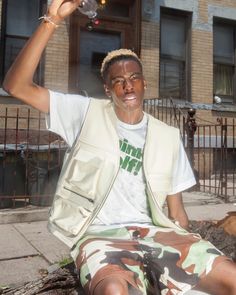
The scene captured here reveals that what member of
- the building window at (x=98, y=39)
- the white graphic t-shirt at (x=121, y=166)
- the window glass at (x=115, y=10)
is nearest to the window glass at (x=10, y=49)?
→ the building window at (x=98, y=39)

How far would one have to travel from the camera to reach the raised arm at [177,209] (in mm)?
2570

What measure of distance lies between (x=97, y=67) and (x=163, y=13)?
8.81 ft

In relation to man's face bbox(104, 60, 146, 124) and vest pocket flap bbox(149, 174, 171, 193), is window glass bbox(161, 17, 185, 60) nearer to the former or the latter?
man's face bbox(104, 60, 146, 124)

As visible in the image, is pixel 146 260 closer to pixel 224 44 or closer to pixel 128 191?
pixel 128 191

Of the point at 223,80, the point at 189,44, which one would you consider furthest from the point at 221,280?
the point at 223,80

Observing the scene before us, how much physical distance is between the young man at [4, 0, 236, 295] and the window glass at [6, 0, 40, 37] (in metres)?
8.05

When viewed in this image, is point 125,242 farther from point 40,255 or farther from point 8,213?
point 8,213

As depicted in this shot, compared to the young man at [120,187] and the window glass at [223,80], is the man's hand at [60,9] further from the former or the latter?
the window glass at [223,80]

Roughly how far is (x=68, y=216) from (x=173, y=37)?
10517 millimetres

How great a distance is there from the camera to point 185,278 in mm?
2055

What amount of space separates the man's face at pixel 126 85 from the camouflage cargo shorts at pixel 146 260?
759 millimetres

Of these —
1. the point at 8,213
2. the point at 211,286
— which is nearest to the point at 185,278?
the point at 211,286

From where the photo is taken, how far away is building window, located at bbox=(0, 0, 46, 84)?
384 inches

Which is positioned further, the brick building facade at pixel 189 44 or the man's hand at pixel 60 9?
the brick building facade at pixel 189 44
